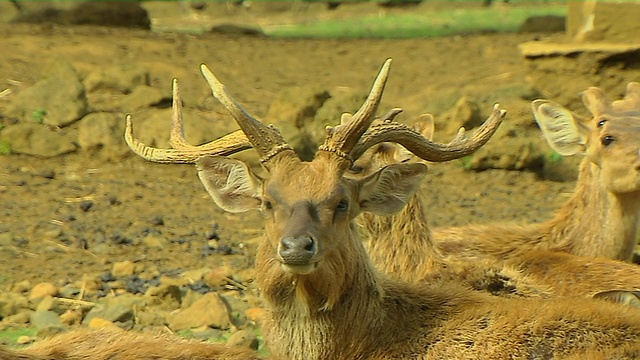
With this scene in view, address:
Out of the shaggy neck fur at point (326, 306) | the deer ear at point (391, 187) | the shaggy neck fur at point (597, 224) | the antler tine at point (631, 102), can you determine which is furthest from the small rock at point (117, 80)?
the shaggy neck fur at point (326, 306)

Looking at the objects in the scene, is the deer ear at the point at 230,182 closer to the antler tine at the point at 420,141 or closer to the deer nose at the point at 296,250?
the antler tine at the point at 420,141

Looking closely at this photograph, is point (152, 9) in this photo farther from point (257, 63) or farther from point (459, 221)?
point (459, 221)

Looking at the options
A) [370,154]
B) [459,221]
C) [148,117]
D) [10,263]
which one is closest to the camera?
[370,154]

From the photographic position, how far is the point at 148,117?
1295 centimetres

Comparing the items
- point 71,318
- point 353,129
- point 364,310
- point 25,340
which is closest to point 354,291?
point 364,310

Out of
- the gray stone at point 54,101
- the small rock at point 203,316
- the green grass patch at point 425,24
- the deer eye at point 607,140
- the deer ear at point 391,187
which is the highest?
the green grass patch at point 425,24

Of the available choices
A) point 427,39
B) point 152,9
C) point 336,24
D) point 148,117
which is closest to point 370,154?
point 148,117

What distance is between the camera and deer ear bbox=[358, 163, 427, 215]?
6.86 metres

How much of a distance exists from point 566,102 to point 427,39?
7175mm

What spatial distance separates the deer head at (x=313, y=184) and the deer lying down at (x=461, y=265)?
684mm

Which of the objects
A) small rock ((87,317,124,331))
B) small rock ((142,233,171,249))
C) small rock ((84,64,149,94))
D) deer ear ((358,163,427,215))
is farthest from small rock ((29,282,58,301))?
→ small rock ((84,64,149,94))

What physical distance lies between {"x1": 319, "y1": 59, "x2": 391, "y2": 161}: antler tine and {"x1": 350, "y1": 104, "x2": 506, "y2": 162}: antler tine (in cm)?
8

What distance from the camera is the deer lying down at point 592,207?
8406 millimetres

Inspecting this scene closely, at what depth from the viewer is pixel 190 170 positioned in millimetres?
12930
